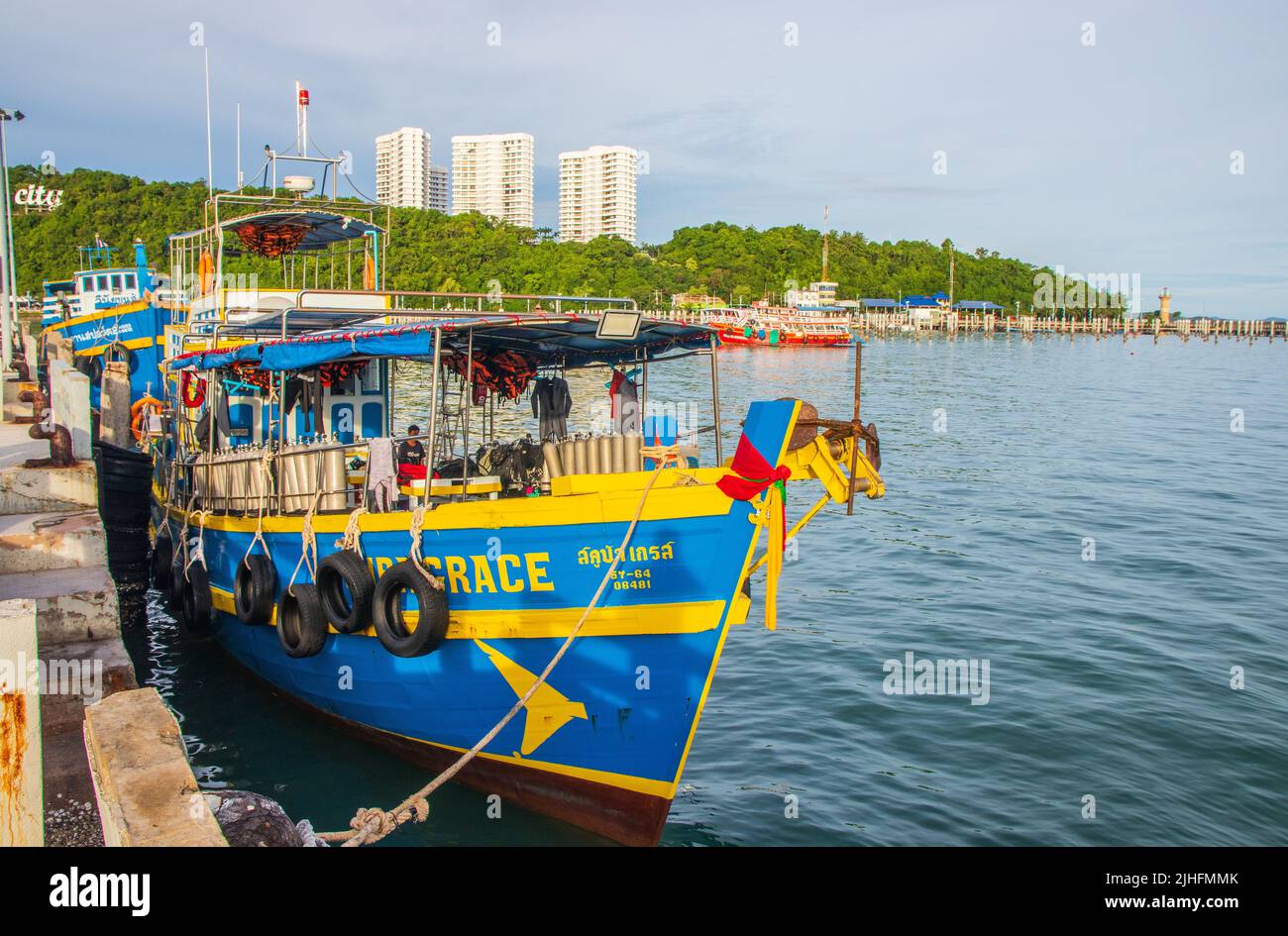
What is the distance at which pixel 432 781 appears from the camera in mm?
8367

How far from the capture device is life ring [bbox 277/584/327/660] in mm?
9984

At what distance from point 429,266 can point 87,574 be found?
56.1 metres

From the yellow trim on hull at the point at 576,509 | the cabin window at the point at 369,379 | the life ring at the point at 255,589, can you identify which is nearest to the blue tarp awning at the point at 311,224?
the cabin window at the point at 369,379

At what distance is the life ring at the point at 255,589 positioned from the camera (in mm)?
11000

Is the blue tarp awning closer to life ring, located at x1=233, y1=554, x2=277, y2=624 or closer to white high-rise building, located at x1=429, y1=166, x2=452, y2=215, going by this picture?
life ring, located at x1=233, y1=554, x2=277, y2=624

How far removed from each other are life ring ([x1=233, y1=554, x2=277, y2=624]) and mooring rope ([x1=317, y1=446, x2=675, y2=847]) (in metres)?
2.99

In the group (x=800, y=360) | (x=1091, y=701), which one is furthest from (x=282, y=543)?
(x=800, y=360)

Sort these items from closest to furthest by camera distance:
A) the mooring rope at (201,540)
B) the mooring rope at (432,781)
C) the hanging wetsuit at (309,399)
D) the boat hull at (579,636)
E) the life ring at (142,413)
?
the mooring rope at (432,781)
the boat hull at (579,636)
the hanging wetsuit at (309,399)
the mooring rope at (201,540)
the life ring at (142,413)

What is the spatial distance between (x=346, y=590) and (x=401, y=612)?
0.74 m

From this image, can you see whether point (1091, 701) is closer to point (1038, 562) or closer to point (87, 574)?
point (1038, 562)

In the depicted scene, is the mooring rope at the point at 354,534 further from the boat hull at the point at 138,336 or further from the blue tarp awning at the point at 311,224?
the boat hull at the point at 138,336

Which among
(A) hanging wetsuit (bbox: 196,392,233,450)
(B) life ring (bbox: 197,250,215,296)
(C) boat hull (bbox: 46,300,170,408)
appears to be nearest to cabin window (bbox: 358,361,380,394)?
(A) hanging wetsuit (bbox: 196,392,233,450)

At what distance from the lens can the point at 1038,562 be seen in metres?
18.8

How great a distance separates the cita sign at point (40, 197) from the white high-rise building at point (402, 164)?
104445mm
